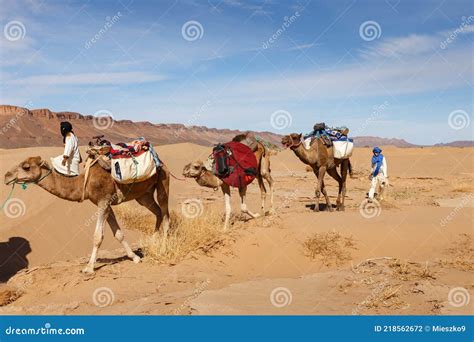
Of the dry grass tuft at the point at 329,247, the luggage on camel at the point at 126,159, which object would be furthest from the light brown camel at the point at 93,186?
the dry grass tuft at the point at 329,247

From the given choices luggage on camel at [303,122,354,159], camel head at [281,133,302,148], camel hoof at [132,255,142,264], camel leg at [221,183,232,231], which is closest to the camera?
camel hoof at [132,255,142,264]

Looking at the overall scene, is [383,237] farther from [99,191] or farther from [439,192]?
[439,192]

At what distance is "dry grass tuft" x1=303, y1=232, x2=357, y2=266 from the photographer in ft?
32.2

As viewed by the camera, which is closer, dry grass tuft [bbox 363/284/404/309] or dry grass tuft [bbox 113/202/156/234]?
dry grass tuft [bbox 363/284/404/309]

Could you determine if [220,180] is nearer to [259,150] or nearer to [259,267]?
[259,150]

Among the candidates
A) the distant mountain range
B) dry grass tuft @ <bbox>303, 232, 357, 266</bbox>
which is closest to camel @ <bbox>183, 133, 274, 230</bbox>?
dry grass tuft @ <bbox>303, 232, 357, 266</bbox>

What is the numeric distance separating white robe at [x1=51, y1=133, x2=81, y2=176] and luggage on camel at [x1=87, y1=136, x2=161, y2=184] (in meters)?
0.28

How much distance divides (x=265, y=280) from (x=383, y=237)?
3.59 metres

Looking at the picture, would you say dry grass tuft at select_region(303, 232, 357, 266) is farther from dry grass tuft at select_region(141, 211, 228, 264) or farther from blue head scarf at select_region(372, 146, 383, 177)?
blue head scarf at select_region(372, 146, 383, 177)

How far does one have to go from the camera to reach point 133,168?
8.92 metres

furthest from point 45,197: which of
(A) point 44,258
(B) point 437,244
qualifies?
(B) point 437,244

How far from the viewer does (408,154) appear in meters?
45.9

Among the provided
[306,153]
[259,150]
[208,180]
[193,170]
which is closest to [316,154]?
[306,153]

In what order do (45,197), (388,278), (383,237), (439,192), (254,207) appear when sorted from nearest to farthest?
(388,278), (383,237), (45,197), (254,207), (439,192)
